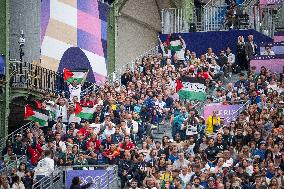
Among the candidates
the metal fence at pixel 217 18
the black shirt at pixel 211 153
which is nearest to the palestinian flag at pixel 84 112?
the black shirt at pixel 211 153

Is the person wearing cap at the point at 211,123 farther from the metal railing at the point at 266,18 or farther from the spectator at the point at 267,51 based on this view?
the metal railing at the point at 266,18

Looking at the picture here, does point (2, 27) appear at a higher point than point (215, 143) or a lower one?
higher

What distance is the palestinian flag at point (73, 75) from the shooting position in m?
41.8

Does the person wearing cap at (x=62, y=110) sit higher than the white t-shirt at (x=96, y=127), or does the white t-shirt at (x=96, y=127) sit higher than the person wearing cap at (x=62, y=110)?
the person wearing cap at (x=62, y=110)

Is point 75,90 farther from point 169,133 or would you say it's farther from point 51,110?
point 169,133

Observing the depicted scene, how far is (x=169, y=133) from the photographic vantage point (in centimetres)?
3922

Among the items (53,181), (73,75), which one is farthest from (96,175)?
(73,75)

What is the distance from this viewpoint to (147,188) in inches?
1307

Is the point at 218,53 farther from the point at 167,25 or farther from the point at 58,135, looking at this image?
the point at 58,135

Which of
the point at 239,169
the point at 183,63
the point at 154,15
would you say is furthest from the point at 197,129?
the point at 154,15

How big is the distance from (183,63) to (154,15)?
1111cm

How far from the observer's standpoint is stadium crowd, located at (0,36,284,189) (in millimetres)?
33344

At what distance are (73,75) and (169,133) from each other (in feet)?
16.7

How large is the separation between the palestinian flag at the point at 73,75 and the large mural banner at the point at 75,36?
2.49 metres
